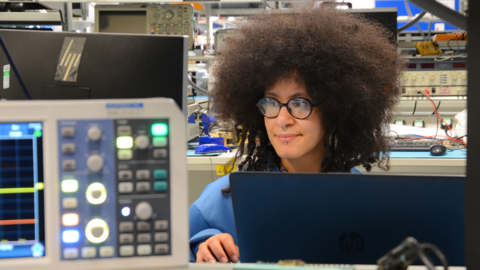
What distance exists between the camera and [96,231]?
51cm

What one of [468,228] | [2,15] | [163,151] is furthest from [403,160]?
[2,15]

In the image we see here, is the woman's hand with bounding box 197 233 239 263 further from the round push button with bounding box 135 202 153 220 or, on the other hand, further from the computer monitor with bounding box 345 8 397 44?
the computer monitor with bounding box 345 8 397 44

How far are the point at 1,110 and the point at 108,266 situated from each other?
0.74ft

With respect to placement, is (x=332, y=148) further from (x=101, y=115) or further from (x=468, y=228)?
(x=101, y=115)

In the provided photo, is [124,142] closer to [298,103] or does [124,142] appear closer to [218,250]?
[218,250]

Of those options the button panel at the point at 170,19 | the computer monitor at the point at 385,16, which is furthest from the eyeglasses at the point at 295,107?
the button panel at the point at 170,19

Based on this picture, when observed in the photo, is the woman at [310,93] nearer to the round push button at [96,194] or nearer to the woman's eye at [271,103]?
the woman's eye at [271,103]

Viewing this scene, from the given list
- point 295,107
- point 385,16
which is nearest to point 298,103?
point 295,107

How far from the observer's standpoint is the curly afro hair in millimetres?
1228

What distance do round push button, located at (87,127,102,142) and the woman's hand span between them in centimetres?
47

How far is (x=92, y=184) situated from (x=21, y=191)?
0.09 meters

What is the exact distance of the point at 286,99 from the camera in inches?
48.3

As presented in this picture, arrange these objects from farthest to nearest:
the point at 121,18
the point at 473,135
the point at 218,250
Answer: the point at 121,18, the point at 218,250, the point at 473,135

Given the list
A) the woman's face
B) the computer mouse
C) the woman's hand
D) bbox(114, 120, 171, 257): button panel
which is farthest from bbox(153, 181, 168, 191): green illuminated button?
the computer mouse
